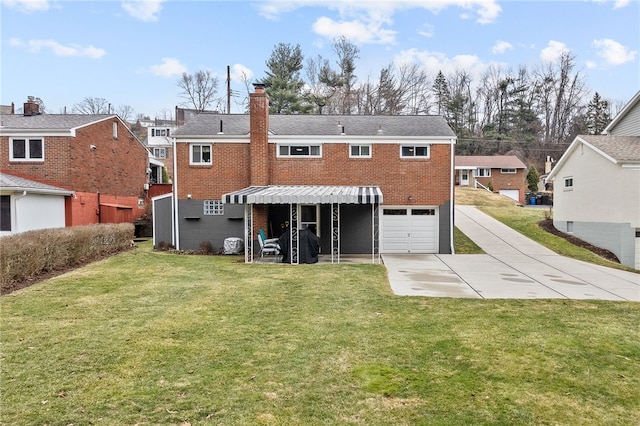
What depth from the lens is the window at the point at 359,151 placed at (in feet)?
59.8

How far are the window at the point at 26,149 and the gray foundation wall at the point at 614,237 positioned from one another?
90.9 feet

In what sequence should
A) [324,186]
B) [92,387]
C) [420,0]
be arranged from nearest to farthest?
[92,387] < [420,0] < [324,186]

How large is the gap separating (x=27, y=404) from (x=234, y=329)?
3.11 meters

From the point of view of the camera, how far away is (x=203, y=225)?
Result: 1816cm

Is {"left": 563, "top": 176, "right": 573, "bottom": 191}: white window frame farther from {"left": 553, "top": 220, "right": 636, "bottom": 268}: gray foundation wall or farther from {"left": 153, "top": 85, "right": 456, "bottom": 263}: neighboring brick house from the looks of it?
{"left": 153, "top": 85, "right": 456, "bottom": 263}: neighboring brick house

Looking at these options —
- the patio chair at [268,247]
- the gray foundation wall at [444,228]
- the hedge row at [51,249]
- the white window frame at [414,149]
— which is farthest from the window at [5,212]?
the gray foundation wall at [444,228]

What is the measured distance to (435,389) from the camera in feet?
15.3

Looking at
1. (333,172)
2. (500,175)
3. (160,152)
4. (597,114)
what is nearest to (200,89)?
(160,152)

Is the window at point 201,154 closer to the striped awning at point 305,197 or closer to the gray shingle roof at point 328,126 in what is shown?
the gray shingle roof at point 328,126

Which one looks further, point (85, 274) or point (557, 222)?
point (557, 222)

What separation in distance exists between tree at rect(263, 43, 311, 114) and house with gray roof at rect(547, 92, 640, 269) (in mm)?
24056

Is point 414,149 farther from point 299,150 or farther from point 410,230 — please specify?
point 299,150

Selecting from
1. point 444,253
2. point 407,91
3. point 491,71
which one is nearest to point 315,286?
point 444,253

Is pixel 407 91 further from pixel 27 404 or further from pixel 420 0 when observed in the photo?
pixel 27 404
